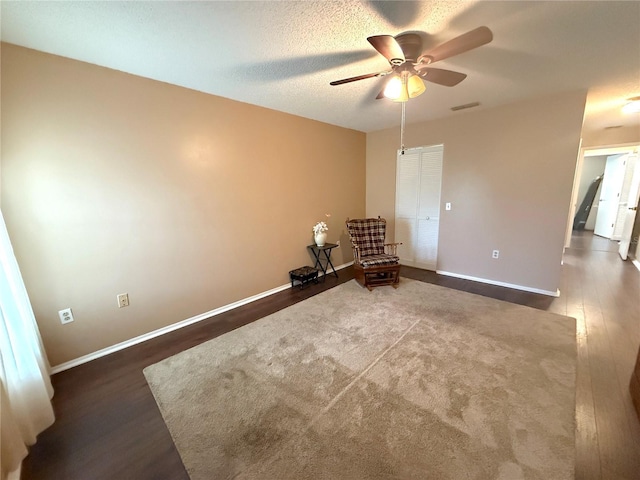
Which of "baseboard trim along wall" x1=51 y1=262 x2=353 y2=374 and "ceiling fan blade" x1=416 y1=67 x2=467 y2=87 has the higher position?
"ceiling fan blade" x1=416 y1=67 x2=467 y2=87

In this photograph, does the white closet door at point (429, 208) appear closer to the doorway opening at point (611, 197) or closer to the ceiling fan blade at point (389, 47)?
the doorway opening at point (611, 197)

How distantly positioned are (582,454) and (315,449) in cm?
142

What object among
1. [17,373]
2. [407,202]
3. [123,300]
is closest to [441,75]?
[407,202]

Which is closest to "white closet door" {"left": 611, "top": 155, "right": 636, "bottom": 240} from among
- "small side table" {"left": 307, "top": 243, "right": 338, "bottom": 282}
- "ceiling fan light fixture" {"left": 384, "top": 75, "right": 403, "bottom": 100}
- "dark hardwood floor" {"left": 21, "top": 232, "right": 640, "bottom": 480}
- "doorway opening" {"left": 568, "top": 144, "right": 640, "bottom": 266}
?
"doorway opening" {"left": 568, "top": 144, "right": 640, "bottom": 266}

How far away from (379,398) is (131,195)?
8.70 ft

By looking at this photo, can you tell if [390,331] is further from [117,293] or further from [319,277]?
[117,293]

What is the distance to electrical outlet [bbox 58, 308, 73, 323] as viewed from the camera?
6.79ft

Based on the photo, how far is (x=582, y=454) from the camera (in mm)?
1340

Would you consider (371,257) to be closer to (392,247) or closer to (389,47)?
(392,247)

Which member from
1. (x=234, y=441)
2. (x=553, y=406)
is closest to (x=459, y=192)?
(x=553, y=406)

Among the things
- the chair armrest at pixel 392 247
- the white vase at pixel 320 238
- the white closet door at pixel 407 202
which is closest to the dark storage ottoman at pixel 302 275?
the white vase at pixel 320 238

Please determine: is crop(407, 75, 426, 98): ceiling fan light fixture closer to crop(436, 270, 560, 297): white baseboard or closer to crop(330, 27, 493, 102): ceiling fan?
crop(330, 27, 493, 102): ceiling fan

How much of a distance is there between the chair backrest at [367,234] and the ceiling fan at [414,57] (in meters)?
2.08

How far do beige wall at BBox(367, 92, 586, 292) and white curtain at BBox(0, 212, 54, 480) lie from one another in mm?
4591
